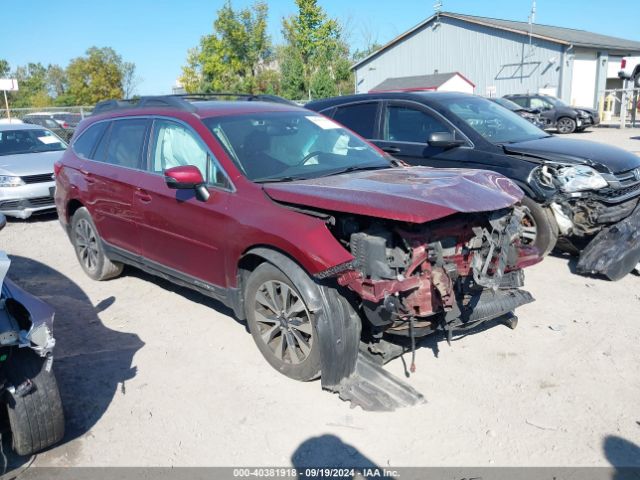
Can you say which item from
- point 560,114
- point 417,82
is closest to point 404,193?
→ point 560,114

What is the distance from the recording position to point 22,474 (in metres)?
3.04

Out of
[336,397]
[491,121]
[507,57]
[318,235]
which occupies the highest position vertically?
[507,57]

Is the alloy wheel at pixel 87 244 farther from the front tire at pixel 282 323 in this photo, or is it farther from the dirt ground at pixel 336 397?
the front tire at pixel 282 323

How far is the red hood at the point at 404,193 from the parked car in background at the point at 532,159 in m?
2.12

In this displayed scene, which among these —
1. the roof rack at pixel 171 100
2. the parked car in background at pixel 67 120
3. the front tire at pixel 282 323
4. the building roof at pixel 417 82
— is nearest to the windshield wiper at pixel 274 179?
the front tire at pixel 282 323

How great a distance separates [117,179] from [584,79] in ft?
122

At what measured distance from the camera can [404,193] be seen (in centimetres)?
335

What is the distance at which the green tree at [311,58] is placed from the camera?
40.7 meters

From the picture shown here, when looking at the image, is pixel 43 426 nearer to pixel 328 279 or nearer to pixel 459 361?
pixel 328 279

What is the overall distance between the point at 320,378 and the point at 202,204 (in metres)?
1.58

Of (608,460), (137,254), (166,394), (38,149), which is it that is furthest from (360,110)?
(38,149)

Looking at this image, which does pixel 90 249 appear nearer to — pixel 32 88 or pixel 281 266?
pixel 281 266

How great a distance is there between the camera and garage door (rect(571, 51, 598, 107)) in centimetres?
3488

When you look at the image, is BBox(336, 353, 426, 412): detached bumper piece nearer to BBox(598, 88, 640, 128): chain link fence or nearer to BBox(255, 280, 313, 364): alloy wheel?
BBox(255, 280, 313, 364): alloy wheel
